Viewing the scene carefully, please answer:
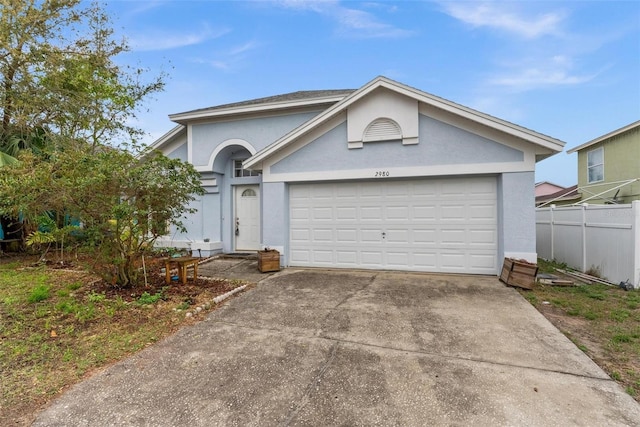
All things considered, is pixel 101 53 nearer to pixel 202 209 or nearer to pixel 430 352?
pixel 202 209

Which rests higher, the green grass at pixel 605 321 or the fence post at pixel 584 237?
the fence post at pixel 584 237

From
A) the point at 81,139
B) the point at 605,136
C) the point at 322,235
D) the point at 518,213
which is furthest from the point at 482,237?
the point at 81,139

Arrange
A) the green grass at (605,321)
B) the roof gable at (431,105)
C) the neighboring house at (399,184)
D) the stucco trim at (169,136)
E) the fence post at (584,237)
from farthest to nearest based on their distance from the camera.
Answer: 1. the stucco trim at (169,136)
2. the fence post at (584,237)
3. the neighboring house at (399,184)
4. the roof gable at (431,105)
5. the green grass at (605,321)

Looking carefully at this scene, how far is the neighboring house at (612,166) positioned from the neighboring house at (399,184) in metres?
8.63

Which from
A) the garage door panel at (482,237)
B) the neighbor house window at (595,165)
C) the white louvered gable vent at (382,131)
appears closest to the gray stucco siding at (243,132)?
the white louvered gable vent at (382,131)

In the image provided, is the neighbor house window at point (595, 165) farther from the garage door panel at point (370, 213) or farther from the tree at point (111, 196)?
the tree at point (111, 196)

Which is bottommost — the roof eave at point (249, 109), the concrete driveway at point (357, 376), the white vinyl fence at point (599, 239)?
the concrete driveway at point (357, 376)

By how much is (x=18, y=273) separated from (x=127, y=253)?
195 inches

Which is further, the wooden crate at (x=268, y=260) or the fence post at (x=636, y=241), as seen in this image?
the wooden crate at (x=268, y=260)

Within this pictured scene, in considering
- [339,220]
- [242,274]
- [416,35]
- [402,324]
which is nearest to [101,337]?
[242,274]

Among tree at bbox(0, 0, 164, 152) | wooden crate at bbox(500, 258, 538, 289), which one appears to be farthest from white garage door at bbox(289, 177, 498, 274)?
tree at bbox(0, 0, 164, 152)

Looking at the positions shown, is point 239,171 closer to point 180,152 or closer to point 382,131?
point 180,152

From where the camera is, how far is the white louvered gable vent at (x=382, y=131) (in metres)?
8.02

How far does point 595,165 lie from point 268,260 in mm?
17769
